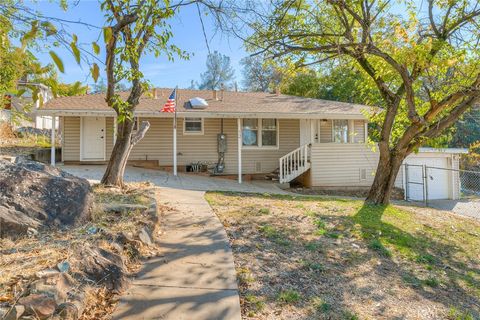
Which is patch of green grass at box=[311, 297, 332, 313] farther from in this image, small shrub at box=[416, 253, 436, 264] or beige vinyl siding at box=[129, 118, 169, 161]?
beige vinyl siding at box=[129, 118, 169, 161]

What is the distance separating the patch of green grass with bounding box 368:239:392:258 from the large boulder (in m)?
4.27

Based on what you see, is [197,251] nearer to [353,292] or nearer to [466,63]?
[353,292]

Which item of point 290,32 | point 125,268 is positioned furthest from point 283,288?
point 290,32

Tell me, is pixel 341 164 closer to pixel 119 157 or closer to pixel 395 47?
pixel 395 47

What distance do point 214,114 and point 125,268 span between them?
9766mm

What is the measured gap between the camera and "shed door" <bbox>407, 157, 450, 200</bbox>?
47.9ft

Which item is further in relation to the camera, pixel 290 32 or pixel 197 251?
pixel 290 32

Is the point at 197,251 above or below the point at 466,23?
below

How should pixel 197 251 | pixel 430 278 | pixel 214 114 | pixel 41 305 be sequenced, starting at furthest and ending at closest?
pixel 214 114 < pixel 430 278 < pixel 197 251 < pixel 41 305

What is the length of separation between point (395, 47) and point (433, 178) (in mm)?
9679

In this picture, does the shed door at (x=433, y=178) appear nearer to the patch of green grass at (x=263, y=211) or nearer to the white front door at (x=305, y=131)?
the white front door at (x=305, y=131)

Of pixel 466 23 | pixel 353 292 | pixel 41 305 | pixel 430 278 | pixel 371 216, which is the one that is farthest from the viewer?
pixel 466 23

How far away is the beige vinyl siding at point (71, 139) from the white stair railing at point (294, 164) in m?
8.03

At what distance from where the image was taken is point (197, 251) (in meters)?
4.23
